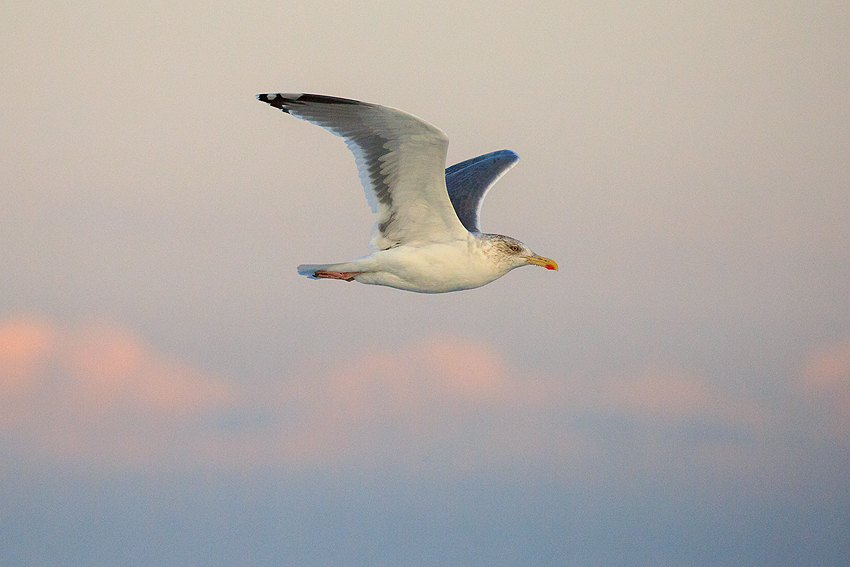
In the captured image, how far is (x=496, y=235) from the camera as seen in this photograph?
1175 cm

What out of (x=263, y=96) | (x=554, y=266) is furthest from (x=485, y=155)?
(x=263, y=96)

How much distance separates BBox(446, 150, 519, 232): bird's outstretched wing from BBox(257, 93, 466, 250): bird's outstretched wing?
1.60m

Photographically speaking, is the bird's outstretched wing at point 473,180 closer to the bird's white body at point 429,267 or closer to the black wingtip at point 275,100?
the bird's white body at point 429,267

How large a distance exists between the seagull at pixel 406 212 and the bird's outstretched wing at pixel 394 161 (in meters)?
0.01

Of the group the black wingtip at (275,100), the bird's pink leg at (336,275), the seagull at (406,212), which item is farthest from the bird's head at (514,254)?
the black wingtip at (275,100)

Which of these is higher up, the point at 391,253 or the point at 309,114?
the point at 309,114

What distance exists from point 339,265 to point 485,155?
4.80 metres

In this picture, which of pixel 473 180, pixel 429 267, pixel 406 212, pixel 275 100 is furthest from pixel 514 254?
pixel 275 100

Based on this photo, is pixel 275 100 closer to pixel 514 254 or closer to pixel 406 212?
pixel 406 212

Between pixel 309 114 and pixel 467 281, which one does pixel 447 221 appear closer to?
pixel 467 281

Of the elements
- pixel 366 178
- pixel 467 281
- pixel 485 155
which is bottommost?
pixel 467 281

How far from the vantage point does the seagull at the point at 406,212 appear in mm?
10266

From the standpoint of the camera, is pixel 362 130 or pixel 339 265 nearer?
pixel 362 130

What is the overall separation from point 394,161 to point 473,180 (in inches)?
140
